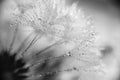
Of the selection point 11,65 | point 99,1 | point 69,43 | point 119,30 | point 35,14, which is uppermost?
point 99,1

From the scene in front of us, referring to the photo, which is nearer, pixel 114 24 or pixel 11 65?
pixel 11 65

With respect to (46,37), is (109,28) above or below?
above

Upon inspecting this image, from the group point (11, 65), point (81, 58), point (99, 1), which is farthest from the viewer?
point (99, 1)

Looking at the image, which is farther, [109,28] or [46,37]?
[109,28]

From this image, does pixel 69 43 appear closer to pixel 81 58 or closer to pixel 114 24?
pixel 81 58

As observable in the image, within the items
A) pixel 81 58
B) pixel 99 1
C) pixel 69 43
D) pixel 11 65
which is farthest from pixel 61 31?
pixel 99 1

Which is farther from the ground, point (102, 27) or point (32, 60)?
point (102, 27)

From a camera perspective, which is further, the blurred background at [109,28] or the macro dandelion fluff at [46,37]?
the blurred background at [109,28]

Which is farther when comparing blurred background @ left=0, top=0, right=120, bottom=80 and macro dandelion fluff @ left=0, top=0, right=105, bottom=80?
blurred background @ left=0, top=0, right=120, bottom=80
